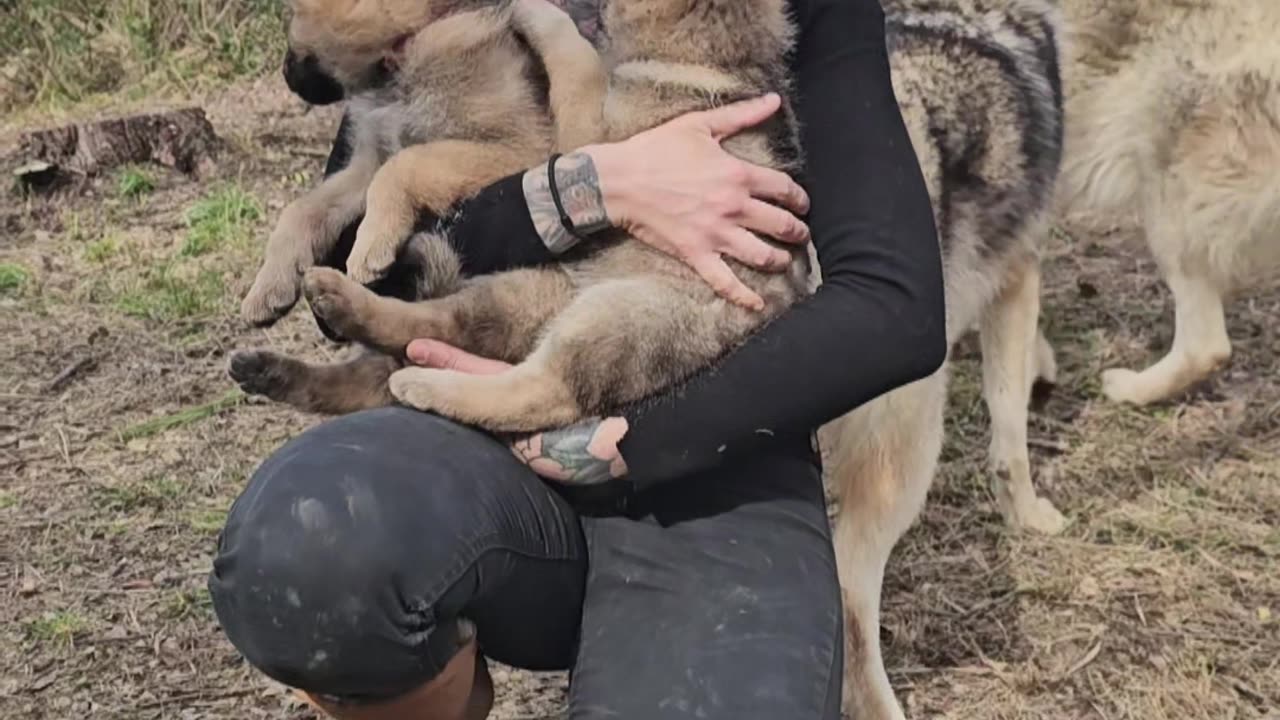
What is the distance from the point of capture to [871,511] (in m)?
2.77

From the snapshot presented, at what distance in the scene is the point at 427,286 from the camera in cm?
230

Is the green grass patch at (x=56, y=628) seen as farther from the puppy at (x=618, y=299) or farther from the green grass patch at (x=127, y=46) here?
the green grass patch at (x=127, y=46)

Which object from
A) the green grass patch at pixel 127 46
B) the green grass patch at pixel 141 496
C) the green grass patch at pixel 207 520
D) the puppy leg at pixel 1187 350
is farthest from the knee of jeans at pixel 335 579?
the green grass patch at pixel 127 46

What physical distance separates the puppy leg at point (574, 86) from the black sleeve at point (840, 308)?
0.37 m

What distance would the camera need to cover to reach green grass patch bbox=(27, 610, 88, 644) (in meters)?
3.11

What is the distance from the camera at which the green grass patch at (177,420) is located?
4.07 m

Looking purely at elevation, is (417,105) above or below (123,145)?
above

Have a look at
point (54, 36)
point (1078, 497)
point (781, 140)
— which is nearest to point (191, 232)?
point (54, 36)

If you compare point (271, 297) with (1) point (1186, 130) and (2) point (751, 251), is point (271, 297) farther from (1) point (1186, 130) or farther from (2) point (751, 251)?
(1) point (1186, 130)

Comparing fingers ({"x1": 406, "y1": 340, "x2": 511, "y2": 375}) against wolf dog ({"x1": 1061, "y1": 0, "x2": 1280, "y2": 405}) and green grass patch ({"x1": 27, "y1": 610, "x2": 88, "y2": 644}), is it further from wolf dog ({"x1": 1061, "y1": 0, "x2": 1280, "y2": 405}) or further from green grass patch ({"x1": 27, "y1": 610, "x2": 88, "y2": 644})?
wolf dog ({"x1": 1061, "y1": 0, "x2": 1280, "y2": 405})

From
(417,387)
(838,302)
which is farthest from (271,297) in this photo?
(838,302)

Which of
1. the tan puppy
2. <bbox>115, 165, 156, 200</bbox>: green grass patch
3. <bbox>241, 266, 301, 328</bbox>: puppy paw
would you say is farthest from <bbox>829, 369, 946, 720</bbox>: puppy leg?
<bbox>115, 165, 156, 200</bbox>: green grass patch

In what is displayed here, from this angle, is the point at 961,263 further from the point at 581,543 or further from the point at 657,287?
the point at 581,543

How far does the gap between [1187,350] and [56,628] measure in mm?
3102
